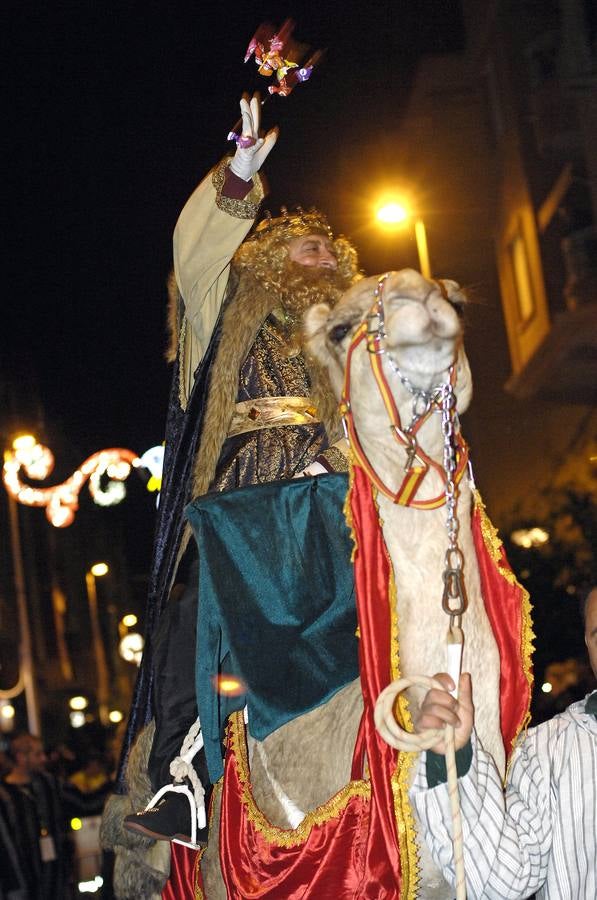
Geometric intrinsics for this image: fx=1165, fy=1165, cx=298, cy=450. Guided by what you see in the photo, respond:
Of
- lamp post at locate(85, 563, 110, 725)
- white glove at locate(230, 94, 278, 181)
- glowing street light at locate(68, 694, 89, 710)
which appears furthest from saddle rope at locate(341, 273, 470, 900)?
glowing street light at locate(68, 694, 89, 710)

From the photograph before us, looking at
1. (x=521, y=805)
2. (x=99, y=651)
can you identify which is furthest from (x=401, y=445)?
(x=99, y=651)

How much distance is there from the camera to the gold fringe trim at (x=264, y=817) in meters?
3.42

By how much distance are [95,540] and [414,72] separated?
2526cm

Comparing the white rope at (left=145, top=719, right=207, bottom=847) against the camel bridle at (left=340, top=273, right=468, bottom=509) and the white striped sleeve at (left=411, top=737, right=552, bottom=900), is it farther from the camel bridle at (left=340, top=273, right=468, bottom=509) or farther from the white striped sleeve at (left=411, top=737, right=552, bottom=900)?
the camel bridle at (left=340, top=273, right=468, bottom=509)

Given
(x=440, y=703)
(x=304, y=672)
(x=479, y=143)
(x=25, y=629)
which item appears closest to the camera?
(x=440, y=703)

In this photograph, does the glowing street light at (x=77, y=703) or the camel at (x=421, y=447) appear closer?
the camel at (x=421, y=447)

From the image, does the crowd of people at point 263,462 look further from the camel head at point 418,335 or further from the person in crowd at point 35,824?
the person in crowd at point 35,824

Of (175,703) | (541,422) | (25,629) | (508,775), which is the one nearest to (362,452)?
(508,775)

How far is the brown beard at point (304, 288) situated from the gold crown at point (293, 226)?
0.23m

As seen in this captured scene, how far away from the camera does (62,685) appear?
139ft

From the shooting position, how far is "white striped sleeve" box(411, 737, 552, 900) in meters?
3.08

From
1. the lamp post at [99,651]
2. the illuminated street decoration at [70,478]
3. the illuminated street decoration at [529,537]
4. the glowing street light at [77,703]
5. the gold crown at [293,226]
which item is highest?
Result: the gold crown at [293,226]

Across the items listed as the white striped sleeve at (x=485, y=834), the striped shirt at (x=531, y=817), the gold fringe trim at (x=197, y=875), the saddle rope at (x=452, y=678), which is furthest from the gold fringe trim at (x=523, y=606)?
the gold fringe trim at (x=197, y=875)

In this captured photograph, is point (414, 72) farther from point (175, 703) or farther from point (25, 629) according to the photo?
point (175, 703)
